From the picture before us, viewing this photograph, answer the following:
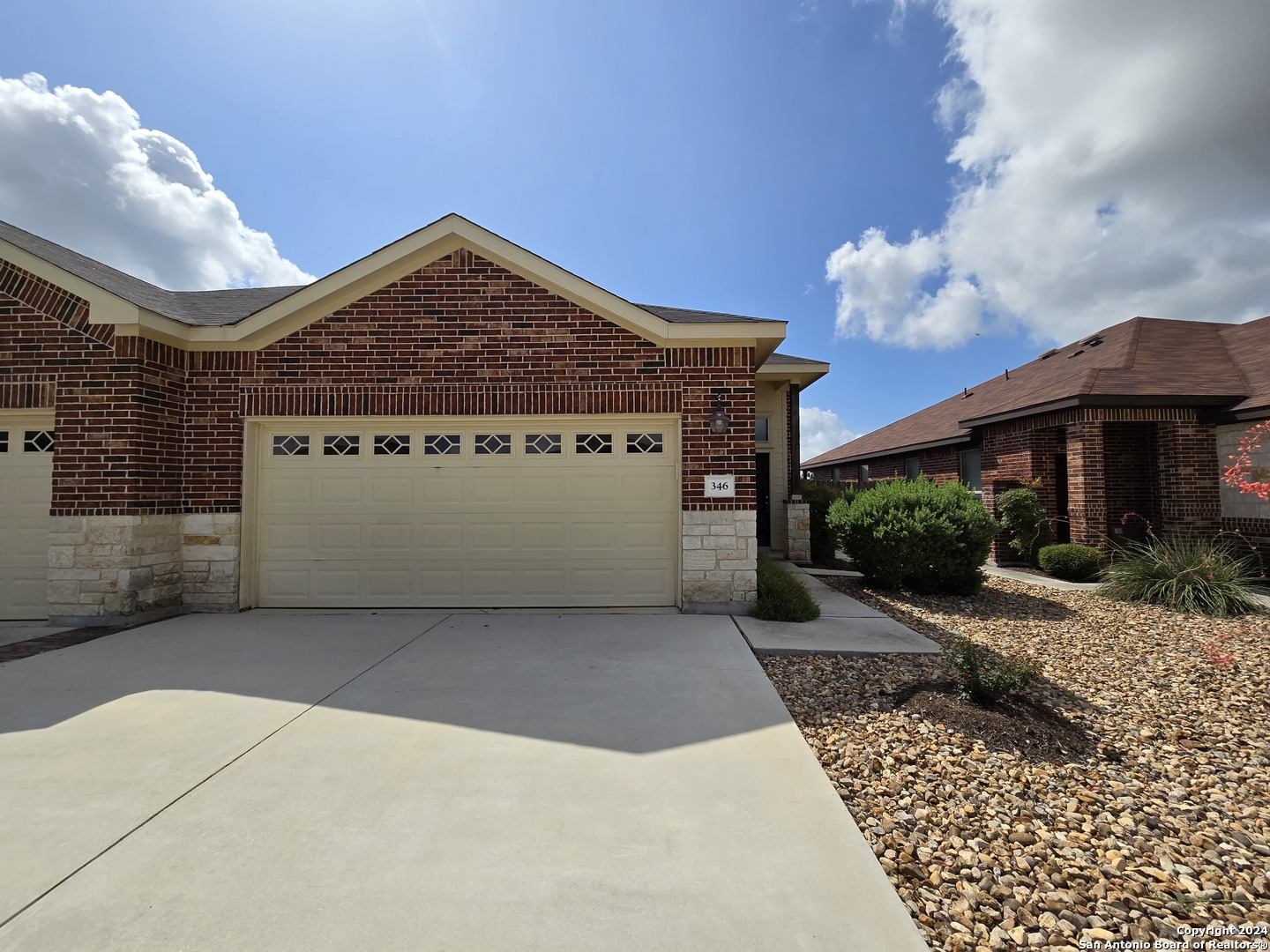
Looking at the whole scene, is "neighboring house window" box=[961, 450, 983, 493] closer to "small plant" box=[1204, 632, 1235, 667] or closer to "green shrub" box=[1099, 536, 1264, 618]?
"green shrub" box=[1099, 536, 1264, 618]

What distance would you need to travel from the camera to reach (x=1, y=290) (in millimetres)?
6793

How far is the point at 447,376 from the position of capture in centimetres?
704

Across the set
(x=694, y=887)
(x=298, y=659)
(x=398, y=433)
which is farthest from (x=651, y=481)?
(x=694, y=887)

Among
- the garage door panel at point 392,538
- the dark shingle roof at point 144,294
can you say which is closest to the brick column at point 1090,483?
the garage door panel at point 392,538

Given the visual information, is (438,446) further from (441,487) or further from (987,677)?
(987,677)

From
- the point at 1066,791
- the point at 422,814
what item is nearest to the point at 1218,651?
the point at 1066,791

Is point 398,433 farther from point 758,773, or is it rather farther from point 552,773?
point 758,773

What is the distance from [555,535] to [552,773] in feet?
13.6

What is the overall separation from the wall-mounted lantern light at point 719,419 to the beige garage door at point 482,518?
1.64ft

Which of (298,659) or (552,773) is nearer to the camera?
(552,773)

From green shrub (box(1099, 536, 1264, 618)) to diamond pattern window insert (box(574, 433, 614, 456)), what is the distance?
774cm

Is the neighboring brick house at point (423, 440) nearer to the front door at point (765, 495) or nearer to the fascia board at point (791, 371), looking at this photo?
the fascia board at point (791, 371)

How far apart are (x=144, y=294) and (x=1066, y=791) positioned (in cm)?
1100

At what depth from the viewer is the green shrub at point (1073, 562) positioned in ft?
33.8
